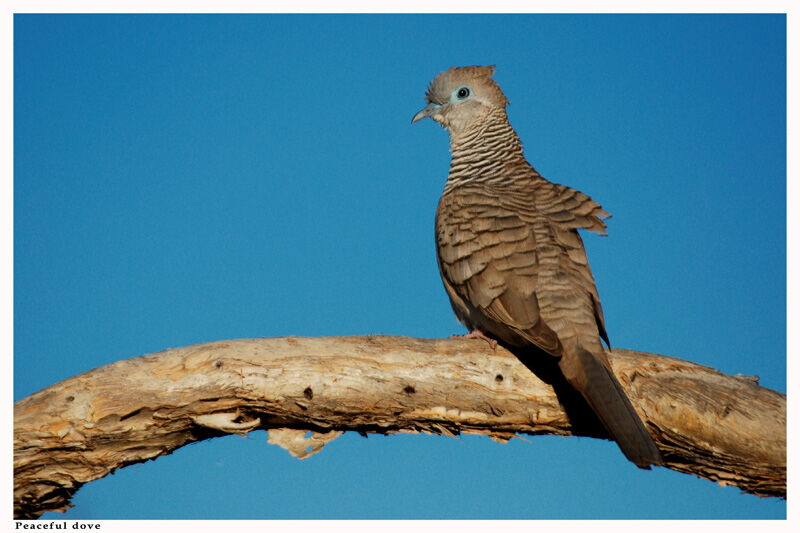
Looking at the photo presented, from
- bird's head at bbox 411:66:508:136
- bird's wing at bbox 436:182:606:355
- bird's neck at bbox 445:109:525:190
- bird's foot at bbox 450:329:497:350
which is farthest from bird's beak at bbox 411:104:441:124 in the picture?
bird's foot at bbox 450:329:497:350

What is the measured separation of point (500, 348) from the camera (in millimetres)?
5180

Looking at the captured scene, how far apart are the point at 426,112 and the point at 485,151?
0.87 meters

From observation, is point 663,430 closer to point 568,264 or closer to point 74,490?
point 568,264

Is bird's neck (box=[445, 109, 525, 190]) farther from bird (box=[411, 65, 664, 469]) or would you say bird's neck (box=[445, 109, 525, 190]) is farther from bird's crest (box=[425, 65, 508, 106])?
bird's crest (box=[425, 65, 508, 106])

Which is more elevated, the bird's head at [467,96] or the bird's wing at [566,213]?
the bird's head at [467,96]

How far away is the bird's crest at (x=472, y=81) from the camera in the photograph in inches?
264

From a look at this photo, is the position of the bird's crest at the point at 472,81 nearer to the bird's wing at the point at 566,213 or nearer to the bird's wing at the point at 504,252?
the bird's wing at the point at 566,213

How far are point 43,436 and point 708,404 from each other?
417 centimetres

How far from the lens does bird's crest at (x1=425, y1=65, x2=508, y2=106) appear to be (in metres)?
6.71

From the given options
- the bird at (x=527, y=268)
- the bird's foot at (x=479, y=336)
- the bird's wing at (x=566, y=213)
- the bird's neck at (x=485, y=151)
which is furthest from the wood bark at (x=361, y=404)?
the bird's neck at (x=485, y=151)

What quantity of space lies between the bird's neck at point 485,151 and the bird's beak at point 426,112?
0.28 metres

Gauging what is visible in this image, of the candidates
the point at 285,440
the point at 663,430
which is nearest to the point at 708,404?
the point at 663,430

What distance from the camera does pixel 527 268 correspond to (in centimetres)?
507

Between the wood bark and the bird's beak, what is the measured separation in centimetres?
264
